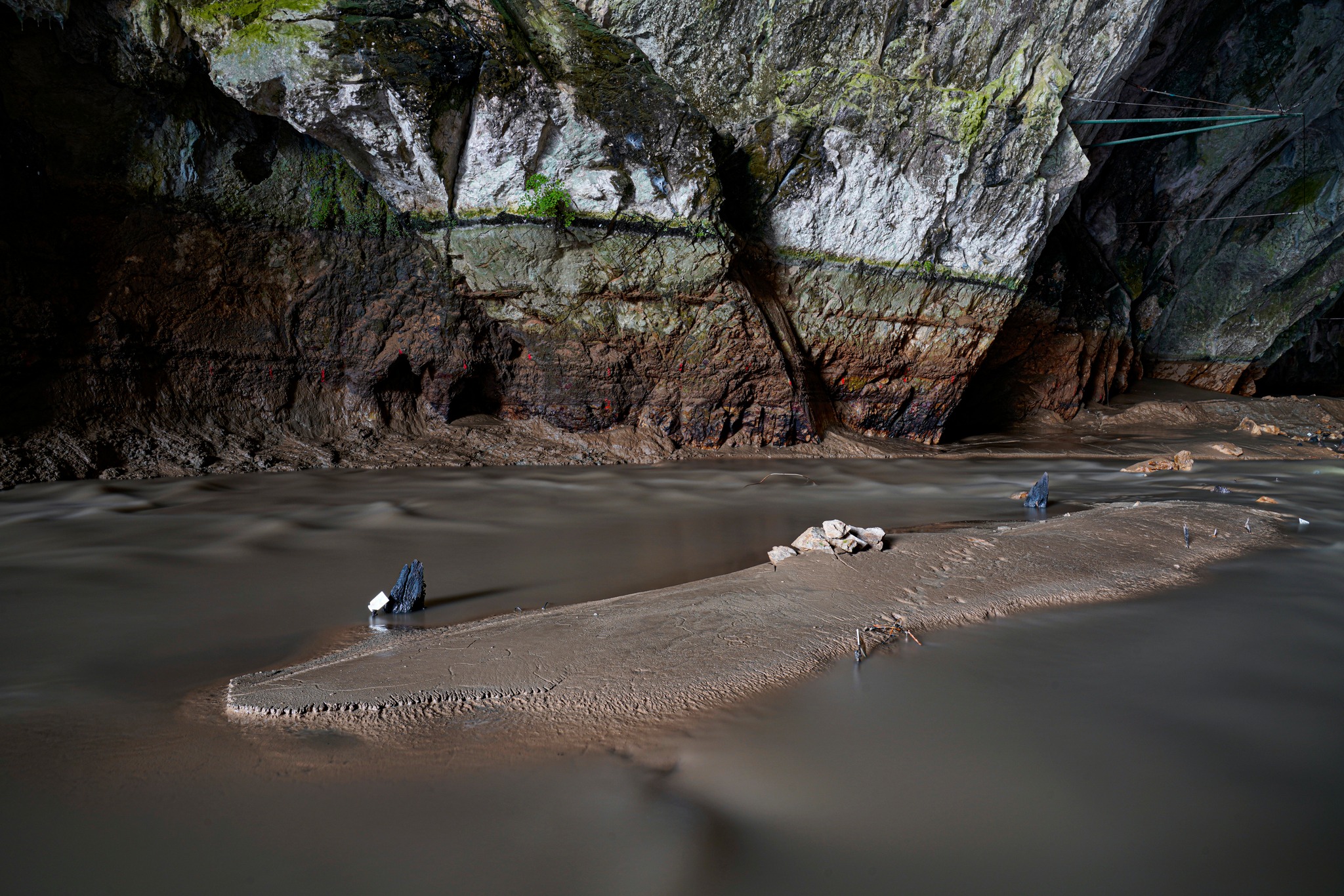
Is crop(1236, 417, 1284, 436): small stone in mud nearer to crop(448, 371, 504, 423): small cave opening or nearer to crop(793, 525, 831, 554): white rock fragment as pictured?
crop(793, 525, 831, 554): white rock fragment

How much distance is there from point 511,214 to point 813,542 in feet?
14.2

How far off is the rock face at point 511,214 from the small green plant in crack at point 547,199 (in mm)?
86

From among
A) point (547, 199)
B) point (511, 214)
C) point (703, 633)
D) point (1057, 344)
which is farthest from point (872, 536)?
point (1057, 344)

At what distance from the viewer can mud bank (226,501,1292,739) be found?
66.1 inches

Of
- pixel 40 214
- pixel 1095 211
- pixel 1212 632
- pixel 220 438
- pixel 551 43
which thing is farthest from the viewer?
pixel 1095 211

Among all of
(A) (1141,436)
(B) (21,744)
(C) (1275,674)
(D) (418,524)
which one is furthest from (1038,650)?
(A) (1141,436)

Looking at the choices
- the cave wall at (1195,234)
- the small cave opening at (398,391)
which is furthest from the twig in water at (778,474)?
the cave wall at (1195,234)

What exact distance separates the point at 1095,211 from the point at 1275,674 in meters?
11.0

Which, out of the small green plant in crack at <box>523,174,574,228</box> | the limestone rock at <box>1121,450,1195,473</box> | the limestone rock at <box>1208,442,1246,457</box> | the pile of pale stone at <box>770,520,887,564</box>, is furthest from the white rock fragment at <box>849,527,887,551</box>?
the limestone rock at <box>1208,442,1246,457</box>

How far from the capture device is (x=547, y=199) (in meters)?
5.80

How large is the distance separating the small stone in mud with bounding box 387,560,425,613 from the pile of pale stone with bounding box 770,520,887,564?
1.45 meters

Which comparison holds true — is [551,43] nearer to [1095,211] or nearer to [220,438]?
[220,438]

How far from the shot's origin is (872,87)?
21.1 feet

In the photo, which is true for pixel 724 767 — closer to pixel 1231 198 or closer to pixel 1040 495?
pixel 1040 495
